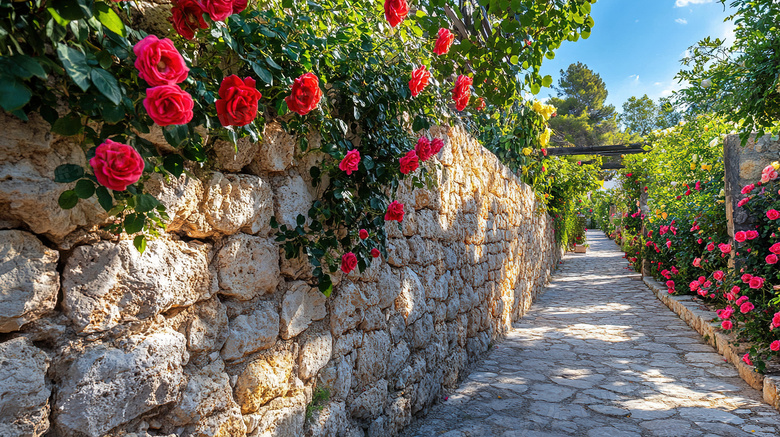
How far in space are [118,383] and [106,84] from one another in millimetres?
696

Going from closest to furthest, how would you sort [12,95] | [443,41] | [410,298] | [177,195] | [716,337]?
[12,95]
[177,195]
[443,41]
[410,298]
[716,337]

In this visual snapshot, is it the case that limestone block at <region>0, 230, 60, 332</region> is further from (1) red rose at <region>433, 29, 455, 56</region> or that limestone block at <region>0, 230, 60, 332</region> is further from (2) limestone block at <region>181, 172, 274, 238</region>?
(1) red rose at <region>433, 29, 455, 56</region>

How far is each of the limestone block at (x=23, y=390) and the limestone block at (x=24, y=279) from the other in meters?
0.05

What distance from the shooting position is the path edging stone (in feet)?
9.11

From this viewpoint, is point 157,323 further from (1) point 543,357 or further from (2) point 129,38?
(1) point 543,357

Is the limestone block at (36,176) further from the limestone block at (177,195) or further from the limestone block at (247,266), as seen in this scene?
the limestone block at (247,266)

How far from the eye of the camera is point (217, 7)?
3.20 feet

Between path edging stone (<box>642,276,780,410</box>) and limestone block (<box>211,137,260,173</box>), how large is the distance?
134 inches

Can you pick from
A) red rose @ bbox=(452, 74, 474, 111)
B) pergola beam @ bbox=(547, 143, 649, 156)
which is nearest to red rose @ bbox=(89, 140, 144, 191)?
red rose @ bbox=(452, 74, 474, 111)

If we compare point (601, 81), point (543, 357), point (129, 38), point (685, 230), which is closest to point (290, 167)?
point (129, 38)

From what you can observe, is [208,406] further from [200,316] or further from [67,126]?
[67,126]

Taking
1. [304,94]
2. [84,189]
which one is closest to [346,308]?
[304,94]

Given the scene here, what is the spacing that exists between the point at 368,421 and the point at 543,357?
2.43 metres

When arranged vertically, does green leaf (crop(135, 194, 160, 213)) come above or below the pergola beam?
below
